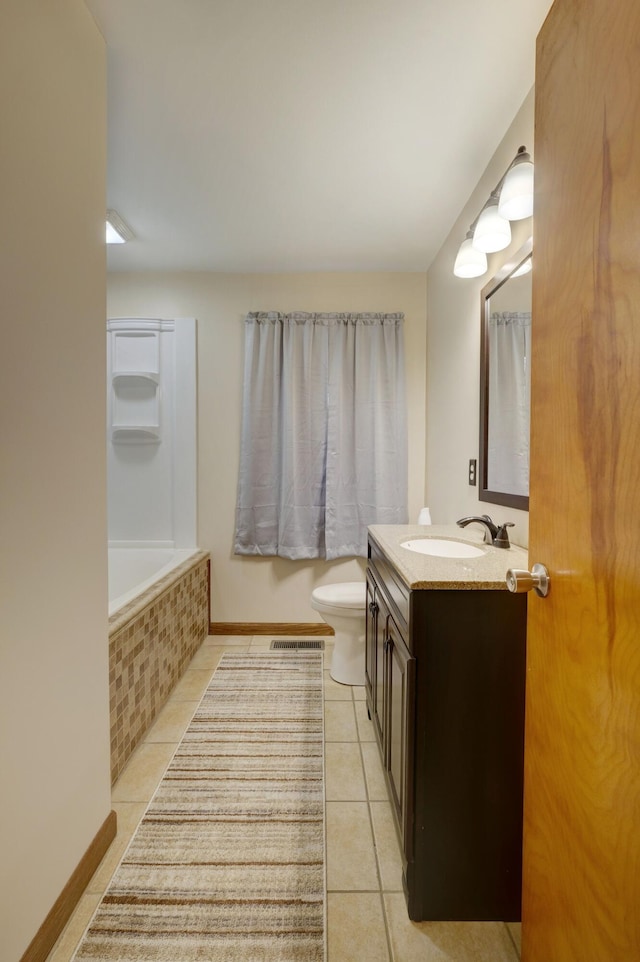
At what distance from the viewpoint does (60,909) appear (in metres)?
1.14

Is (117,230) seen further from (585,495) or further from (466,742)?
(466,742)

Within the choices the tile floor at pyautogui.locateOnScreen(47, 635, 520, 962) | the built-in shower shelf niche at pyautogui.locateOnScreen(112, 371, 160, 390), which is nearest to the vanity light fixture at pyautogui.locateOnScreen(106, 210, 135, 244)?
the built-in shower shelf niche at pyautogui.locateOnScreen(112, 371, 160, 390)

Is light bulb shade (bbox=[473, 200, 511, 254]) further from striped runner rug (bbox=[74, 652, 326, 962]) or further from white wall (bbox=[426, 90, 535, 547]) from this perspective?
striped runner rug (bbox=[74, 652, 326, 962])

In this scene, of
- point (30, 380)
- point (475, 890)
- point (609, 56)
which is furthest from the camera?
point (475, 890)

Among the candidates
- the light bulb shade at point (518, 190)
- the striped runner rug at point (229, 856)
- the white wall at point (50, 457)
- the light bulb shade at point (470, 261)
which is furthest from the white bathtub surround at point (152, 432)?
the light bulb shade at point (518, 190)

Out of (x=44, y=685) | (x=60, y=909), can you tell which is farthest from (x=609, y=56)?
(x=60, y=909)

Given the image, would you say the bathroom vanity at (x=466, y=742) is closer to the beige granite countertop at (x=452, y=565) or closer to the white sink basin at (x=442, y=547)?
the beige granite countertop at (x=452, y=565)

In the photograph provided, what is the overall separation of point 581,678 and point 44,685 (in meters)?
1.17

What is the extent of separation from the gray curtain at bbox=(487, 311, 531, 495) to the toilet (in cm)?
94

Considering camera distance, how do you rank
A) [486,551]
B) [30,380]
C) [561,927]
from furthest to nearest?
[486,551] → [30,380] → [561,927]

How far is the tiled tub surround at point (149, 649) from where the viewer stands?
1.73 m

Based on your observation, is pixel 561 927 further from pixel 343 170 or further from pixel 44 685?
pixel 343 170

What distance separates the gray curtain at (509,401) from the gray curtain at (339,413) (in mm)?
1137

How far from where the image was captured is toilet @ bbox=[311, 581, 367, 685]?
233 cm
